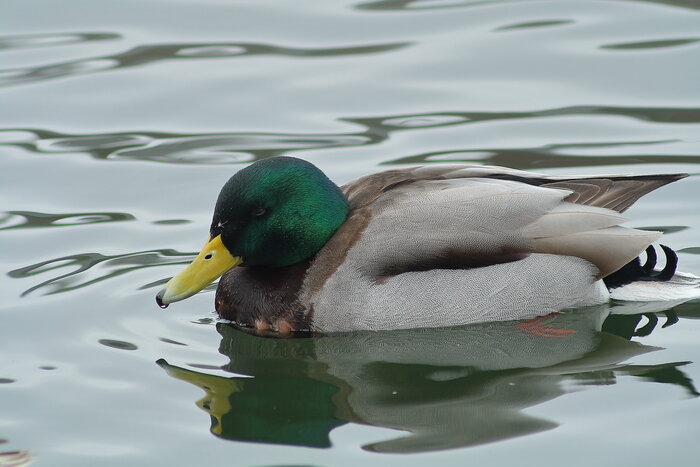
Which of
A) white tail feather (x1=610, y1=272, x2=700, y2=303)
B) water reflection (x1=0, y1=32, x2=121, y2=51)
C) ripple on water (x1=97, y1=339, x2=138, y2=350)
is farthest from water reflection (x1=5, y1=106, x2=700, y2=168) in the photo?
ripple on water (x1=97, y1=339, x2=138, y2=350)

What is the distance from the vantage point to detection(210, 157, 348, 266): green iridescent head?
735cm

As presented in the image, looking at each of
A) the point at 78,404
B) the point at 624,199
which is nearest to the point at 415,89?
the point at 624,199

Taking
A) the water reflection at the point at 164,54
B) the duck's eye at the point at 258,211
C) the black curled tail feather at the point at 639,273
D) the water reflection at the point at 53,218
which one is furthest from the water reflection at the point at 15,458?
the water reflection at the point at 164,54

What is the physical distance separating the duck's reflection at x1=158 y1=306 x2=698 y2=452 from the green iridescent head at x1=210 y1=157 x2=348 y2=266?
54cm

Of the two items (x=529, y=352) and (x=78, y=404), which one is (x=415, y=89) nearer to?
(x=529, y=352)

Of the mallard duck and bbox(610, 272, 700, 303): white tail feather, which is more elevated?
the mallard duck

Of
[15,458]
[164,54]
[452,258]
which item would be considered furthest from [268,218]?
[164,54]

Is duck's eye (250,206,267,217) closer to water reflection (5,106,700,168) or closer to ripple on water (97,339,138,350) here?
ripple on water (97,339,138,350)

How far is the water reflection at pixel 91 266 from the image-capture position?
815 centimetres

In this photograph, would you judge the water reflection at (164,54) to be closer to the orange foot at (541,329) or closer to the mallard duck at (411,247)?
the mallard duck at (411,247)

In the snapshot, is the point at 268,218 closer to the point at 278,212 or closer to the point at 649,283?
the point at 278,212

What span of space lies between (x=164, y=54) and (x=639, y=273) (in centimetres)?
617

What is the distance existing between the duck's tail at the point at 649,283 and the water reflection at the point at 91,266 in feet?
9.28

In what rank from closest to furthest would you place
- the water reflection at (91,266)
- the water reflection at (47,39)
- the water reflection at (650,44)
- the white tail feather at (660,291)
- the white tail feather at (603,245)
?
the white tail feather at (603,245)
the white tail feather at (660,291)
the water reflection at (91,266)
the water reflection at (650,44)
the water reflection at (47,39)
